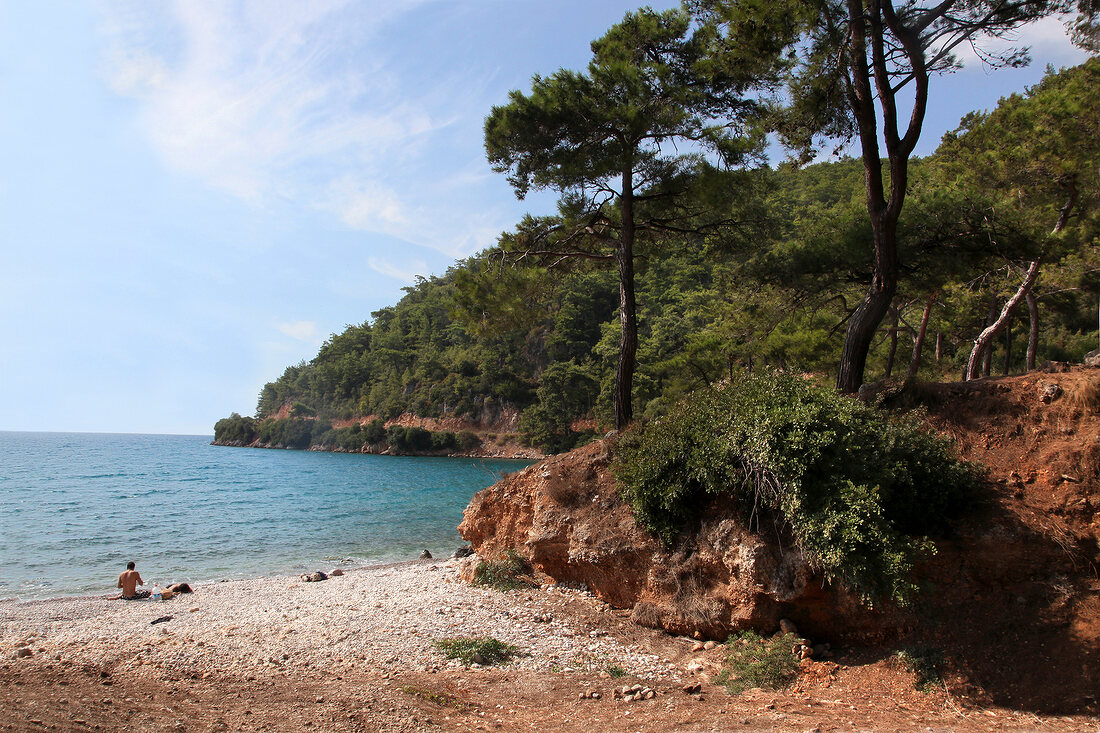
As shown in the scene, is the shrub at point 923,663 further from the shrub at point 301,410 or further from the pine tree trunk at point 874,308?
the shrub at point 301,410

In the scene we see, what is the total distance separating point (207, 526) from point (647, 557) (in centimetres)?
2222

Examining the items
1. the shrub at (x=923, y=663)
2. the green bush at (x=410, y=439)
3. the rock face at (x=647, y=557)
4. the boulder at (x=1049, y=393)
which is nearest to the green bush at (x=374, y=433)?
the green bush at (x=410, y=439)

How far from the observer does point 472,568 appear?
11938mm

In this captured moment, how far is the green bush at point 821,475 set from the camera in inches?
255

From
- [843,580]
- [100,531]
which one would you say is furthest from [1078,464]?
[100,531]

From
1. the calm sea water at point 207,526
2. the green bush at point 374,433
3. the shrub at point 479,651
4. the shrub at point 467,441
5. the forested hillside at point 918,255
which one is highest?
the forested hillside at point 918,255

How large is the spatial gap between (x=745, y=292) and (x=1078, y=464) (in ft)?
21.9

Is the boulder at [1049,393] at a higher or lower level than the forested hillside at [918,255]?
lower

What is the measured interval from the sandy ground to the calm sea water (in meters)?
3.64

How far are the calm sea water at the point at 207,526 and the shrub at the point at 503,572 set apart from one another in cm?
180

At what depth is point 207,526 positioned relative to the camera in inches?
969

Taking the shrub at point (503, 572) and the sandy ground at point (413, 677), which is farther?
the shrub at point (503, 572)

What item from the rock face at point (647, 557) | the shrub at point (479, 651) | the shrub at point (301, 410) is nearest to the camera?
the rock face at point (647, 557)

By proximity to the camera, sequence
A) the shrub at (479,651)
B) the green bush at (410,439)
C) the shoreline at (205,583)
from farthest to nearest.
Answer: the green bush at (410,439) < the shoreline at (205,583) < the shrub at (479,651)
